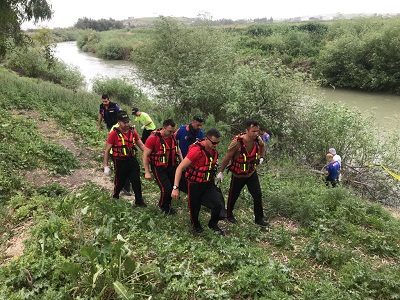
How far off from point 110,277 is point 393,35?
96.8 feet

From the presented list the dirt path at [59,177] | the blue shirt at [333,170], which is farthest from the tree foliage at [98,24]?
the blue shirt at [333,170]

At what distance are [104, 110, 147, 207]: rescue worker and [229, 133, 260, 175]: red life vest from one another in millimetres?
1660

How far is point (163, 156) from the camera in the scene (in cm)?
559

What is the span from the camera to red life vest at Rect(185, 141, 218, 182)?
4.94 m

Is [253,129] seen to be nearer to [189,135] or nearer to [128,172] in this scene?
[189,135]

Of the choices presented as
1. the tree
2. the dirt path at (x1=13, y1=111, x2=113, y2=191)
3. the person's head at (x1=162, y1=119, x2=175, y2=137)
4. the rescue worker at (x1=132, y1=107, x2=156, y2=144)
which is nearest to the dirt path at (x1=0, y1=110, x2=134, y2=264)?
the dirt path at (x1=13, y1=111, x2=113, y2=191)

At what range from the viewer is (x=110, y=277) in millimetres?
3598

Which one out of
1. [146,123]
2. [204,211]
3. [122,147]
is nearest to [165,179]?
[122,147]

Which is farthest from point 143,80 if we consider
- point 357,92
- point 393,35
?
point 393,35

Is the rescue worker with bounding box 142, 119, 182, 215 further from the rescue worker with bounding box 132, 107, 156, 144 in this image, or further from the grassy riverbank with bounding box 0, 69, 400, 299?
the rescue worker with bounding box 132, 107, 156, 144

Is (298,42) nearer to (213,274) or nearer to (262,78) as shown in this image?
(262,78)

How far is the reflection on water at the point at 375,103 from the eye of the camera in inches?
685

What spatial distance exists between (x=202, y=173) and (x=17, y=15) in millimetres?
13577

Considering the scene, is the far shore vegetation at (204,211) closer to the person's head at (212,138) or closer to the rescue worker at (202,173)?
the rescue worker at (202,173)
